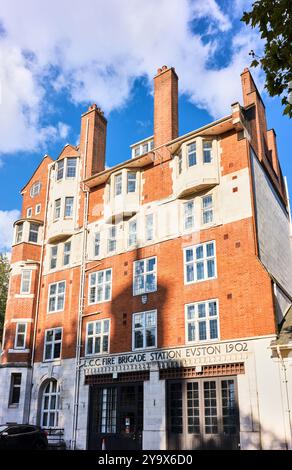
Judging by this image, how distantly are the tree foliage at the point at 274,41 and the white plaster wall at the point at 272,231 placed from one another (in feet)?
44.5

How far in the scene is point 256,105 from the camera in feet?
96.5

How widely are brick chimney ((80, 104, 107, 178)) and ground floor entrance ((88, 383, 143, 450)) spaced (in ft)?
53.2

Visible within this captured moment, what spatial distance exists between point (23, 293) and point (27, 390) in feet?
22.6

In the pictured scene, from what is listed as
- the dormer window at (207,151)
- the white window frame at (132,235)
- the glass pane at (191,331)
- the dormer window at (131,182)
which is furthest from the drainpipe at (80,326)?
the dormer window at (207,151)

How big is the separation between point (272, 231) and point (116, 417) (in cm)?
1429

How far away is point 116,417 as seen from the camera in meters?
26.0

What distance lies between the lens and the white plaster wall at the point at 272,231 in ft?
84.7

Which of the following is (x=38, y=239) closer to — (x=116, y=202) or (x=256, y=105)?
(x=116, y=202)

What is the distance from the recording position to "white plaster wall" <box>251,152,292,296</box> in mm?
25812

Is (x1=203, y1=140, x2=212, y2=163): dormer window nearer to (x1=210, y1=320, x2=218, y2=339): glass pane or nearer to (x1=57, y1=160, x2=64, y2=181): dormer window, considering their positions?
(x1=210, y1=320, x2=218, y2=339): glass pane

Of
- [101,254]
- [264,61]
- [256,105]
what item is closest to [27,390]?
[101,254]

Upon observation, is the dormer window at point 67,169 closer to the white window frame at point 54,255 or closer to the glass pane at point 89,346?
the white window frame at point 54,255

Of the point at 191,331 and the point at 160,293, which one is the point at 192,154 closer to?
the point at 160,293

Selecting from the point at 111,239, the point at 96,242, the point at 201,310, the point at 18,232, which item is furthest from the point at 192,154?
the point at 18,232
